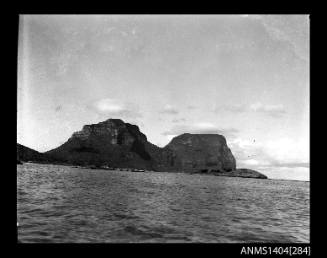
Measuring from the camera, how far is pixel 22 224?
54.3 ft
